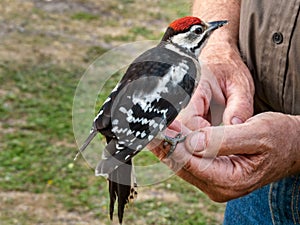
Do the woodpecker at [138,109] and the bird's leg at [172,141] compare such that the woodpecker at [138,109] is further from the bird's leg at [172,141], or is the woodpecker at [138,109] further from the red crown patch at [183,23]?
the red crown patch at [183,23]

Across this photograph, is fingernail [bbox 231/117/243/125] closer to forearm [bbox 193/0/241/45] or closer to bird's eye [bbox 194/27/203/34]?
bird's eye [bbox 194/27/203/34]

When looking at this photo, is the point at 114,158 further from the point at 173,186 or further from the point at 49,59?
the point at 49,59

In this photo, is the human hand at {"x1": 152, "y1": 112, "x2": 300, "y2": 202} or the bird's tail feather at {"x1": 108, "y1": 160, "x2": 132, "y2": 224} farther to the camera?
the human hand at {"x1": 152, "y1": 112, "x2": 300, "y2": 202}

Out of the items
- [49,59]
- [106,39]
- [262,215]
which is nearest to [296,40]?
[262,215]

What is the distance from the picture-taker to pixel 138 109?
1843mm

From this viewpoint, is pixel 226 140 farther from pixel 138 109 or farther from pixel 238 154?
pixel 138 109

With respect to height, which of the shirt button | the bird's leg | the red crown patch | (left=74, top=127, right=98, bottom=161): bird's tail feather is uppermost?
the red crown patch

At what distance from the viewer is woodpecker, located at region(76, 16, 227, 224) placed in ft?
6.04

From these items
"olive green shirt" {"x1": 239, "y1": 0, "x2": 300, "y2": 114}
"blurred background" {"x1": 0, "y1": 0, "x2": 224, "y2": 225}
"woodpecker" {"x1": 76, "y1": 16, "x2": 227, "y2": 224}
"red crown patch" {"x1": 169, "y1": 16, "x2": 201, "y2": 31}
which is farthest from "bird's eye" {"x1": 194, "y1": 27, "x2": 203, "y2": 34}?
"blurred background" {"x1": 0, "y1": 0, "x2": 224, "y2": 225}

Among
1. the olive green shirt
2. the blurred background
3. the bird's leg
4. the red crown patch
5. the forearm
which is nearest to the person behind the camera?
the bird's leg

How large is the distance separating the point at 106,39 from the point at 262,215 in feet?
18.3

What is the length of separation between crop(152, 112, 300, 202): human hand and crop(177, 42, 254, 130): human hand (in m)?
0.14

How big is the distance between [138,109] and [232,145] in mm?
444

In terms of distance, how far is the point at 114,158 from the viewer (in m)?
1.84
